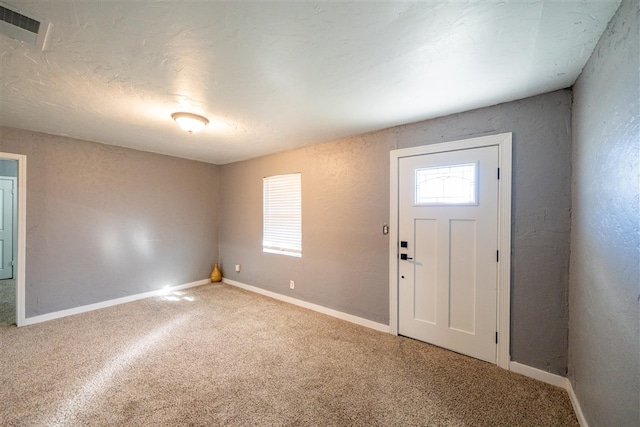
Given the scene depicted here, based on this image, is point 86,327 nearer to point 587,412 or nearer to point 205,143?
point 205,143

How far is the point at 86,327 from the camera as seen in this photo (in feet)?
9.82

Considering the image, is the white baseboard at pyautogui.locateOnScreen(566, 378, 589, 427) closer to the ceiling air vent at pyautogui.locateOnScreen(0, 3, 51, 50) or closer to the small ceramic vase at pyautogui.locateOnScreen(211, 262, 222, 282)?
the ceiling air vent at pyautogui.locateOnScreen(0, 3, 51, 50)

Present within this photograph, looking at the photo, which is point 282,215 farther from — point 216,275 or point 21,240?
point 21,240

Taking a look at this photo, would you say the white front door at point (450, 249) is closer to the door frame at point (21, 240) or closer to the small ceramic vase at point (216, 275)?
the small ceramic vase at point (216, 275)

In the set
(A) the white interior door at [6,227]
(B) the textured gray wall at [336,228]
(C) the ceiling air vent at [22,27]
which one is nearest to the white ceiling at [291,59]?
(C) the ceiling air vent at [22,27]

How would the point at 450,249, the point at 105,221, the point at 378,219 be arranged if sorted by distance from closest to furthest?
the point at 450,249
the point at 378,219
the point at 105,221

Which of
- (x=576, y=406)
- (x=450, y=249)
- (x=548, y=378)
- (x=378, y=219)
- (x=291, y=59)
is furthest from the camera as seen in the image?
(x=378, y=219)

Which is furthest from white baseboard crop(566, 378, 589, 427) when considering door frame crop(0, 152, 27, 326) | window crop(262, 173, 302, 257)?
door frame crop(0, 152, 27, 326)

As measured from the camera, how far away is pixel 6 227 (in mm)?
4965

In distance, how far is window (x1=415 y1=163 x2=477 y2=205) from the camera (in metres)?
2.39

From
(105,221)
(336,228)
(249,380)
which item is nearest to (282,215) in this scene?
(336,228)

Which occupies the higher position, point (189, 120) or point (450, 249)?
point (189, 120)

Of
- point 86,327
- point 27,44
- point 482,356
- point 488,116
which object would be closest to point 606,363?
point 482,356

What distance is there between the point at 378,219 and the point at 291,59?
194 centimetres
